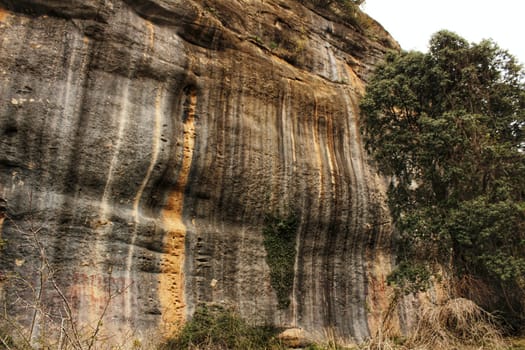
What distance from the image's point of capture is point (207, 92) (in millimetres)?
10117

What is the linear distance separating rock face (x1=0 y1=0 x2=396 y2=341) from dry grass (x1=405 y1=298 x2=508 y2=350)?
2432 mm

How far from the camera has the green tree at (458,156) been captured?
9.66 metres

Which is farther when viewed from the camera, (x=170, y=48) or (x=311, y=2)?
(x=311, y=2)

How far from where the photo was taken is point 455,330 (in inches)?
336

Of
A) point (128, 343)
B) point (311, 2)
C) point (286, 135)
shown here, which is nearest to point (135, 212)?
point (128, 343)

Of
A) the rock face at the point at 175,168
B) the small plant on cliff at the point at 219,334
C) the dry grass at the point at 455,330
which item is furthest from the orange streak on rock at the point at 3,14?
the dry grass at the point at 455,330

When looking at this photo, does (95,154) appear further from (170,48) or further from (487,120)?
(487,120)

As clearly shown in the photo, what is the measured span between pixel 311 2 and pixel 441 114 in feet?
20.1

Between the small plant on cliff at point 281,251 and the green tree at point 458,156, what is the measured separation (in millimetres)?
2564

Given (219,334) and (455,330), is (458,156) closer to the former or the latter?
(455,330)

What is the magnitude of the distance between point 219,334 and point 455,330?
449cm

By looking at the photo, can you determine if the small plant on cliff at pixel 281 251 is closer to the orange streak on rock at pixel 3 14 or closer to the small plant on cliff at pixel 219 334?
the small plant on cliff at pixel 219 334

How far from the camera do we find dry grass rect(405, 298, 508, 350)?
8156 millimetres

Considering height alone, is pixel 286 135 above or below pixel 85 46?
below
